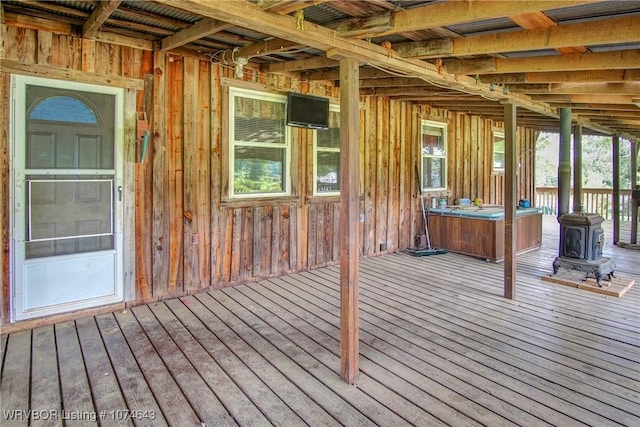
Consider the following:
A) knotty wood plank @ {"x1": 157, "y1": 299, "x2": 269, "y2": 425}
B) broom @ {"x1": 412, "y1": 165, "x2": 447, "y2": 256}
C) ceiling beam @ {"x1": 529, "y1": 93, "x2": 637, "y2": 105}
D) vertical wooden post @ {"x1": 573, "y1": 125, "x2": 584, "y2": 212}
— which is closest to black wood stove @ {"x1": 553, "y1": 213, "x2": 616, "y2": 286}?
vertical wooden post @ {"x1": 573, "y1": 125, "x2": 584, "y2": 212}

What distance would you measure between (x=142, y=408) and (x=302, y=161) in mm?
3708

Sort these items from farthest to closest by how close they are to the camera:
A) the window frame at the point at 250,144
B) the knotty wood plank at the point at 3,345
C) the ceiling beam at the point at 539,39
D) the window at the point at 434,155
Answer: the window at the point at 434,155, the window frame at the point at 250,144, the knotty wood plank at the point at 3,345, the ceiling beam at the point at 539,39

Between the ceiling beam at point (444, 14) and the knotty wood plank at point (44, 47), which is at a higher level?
the knotty wood plank at point (44, 47)

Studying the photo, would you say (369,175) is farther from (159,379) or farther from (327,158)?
(159,379)

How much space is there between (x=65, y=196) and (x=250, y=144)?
207 centimetres

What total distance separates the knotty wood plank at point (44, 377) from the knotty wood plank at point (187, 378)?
0.66m

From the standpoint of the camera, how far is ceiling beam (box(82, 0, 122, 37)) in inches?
109

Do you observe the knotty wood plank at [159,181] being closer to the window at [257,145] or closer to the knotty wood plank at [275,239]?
the window at [257,145]

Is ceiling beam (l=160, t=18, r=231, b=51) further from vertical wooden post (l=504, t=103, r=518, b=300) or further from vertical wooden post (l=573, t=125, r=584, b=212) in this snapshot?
vertical wooden post (l=573, t=125, r=584, b=212)

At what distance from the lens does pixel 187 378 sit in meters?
2.65

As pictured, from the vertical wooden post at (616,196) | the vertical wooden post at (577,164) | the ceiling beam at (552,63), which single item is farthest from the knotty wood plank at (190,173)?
the vertical wooden post at (616,196)

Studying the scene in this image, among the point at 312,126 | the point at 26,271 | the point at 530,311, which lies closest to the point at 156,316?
the point at 26,271

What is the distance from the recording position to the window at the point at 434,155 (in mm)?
7242

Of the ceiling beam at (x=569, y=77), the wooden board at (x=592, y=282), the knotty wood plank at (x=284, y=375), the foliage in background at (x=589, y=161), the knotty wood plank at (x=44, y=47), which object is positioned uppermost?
the foliage in background at (x=589, y=161)
